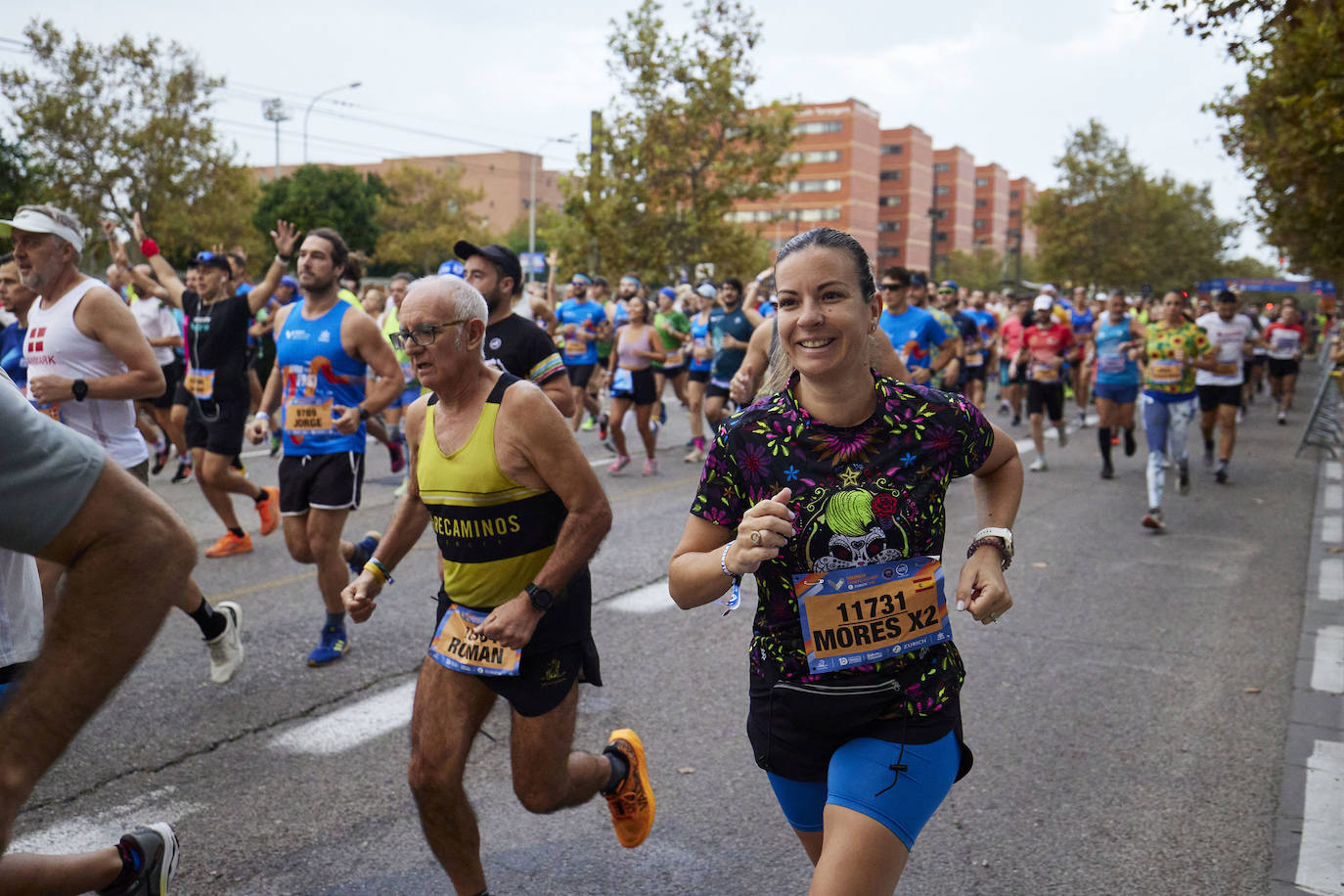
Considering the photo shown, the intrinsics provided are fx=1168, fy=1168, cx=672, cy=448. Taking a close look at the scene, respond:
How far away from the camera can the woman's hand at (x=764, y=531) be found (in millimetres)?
2166

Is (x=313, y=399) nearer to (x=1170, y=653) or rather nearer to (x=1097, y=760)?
(x=1097, y=760)

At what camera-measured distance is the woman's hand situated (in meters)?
2.17

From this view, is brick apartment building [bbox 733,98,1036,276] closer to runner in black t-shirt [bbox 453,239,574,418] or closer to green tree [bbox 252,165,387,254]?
green tree [bbox 252,165,387,254]

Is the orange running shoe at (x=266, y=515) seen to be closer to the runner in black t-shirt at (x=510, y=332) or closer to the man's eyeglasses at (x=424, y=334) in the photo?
the runner in black t-shirt at (x=510, y=332)

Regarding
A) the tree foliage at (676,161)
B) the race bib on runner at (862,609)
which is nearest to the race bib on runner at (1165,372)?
the race bib on runner at (862,609)

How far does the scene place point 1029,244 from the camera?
163 m

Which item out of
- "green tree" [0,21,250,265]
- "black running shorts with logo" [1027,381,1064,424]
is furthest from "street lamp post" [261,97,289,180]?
"black running shorts with logo" [1027,381,1064,424]

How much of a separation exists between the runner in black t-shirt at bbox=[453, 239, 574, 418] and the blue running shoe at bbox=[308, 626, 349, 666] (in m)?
1.57

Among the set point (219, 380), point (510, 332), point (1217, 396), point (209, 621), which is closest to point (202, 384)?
point (219, 380)

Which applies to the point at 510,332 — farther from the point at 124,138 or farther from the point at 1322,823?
the point at 124,138

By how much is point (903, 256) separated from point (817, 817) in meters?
119

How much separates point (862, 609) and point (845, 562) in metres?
0.10

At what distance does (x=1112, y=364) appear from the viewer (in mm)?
12164

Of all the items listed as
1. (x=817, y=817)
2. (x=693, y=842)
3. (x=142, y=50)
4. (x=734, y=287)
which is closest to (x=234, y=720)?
(x=693, y=842)
